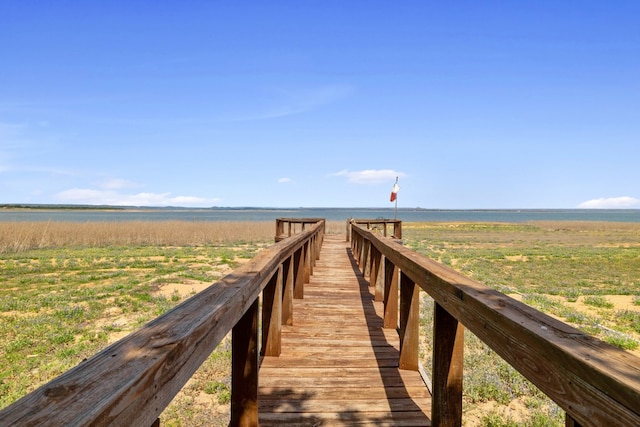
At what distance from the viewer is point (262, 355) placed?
148 inches

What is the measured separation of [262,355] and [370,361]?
112cm

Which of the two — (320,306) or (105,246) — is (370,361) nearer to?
(320,306)

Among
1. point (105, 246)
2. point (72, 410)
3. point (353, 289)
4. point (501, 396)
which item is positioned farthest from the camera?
point (105, 246)

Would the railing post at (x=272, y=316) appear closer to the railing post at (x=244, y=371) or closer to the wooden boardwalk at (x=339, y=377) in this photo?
the wooden boardwalk at (x=339, y=377)

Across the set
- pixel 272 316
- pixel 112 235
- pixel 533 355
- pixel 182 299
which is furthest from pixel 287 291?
pixel 112 235

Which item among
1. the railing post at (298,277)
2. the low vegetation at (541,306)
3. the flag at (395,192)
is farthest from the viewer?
the flag at (395,192)

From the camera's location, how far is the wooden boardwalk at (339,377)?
2.80m

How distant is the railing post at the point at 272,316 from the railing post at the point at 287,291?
79 centimetres

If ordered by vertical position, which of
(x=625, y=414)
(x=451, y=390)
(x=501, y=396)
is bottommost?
(x=501, y=396)

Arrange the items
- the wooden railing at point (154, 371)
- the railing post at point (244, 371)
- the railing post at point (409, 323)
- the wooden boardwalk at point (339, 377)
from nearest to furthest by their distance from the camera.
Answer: the wooden railing at point (154, 371) → the railing post at point (244, 371) → the wooden boardwalk at point (339, 377) → the railing post at point (409, 323)

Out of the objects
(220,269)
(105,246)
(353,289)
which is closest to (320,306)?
(353,289)

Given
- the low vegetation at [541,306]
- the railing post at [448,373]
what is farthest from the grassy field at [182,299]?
the railing post at [448,373]

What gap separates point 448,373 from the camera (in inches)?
87.0

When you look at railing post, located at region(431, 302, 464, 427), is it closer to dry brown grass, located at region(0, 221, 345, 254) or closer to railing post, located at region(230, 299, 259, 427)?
railing post, located at region(230, 299, 259, 427)
